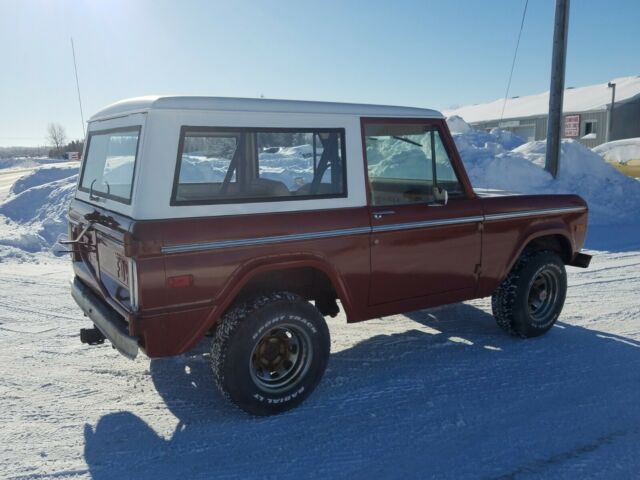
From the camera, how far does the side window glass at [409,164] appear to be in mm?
3965

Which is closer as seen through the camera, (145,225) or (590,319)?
(145,225)

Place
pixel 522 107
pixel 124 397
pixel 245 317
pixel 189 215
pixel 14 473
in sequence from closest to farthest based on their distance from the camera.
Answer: pixel 14 473
pixel 189 215
pixel 245 317
pixel 124 397
pixel 522 107

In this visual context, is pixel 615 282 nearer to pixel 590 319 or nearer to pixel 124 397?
pixel 590 319

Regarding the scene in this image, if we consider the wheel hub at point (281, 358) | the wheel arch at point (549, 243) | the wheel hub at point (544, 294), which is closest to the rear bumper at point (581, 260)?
the wheel arch at point (549, 243)

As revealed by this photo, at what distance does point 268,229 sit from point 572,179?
1135 cm

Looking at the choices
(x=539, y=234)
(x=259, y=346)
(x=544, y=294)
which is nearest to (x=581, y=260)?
→ (x=544, y=294)

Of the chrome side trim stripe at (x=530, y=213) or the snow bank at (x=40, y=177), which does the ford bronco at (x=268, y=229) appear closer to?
the chrome side trim stripe at (x=530, y=213)

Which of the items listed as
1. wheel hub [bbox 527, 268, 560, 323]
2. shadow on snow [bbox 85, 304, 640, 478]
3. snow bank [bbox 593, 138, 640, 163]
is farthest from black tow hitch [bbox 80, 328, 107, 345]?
snow bank [bbox 593, 138, 640, 163]

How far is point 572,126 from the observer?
3428 centimetres

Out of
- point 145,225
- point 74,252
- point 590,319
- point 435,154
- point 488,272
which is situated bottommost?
point 590,319

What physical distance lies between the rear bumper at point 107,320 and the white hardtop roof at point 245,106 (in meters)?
1.28

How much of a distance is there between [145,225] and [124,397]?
1.46 meters

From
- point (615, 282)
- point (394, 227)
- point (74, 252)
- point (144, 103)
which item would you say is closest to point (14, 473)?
point (74, 252)

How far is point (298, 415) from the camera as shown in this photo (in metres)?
3.45
